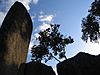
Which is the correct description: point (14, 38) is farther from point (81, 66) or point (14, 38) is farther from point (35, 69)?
point (81, 66)

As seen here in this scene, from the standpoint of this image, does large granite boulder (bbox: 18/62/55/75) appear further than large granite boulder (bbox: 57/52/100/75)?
Yes

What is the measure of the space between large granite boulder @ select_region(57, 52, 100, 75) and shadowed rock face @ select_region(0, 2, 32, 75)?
145 inches

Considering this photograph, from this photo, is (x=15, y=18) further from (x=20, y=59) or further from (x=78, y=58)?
(x=78, y=58)

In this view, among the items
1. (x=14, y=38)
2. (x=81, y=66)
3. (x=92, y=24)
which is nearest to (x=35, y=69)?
(x=81, y=66)

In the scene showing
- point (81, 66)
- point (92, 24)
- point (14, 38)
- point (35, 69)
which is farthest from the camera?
point (92, 24)

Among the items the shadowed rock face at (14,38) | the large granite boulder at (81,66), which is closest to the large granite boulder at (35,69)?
the large granite boulder at (81,66)

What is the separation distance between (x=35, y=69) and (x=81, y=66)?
2.66 meters

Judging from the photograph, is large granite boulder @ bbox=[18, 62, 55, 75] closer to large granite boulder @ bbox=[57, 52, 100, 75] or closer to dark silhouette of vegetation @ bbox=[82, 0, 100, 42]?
large granite boulder @ bbox=[57, 52, 100, 75]

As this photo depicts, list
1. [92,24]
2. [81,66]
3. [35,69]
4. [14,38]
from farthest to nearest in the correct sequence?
[92,24]
[14,38]
[35,69]
[81,66]

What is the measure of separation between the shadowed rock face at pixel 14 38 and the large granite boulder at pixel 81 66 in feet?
12.1

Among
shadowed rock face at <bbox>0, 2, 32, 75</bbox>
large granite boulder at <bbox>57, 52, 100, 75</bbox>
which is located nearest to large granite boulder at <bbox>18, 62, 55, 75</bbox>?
large granite boulder at <bbox>57, 52, 100, 75</bbox>

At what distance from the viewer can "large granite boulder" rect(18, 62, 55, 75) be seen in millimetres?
13008

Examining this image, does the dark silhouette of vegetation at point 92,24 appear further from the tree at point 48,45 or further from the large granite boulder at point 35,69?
the large granite boulder at point 35,69

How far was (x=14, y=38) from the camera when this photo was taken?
1535cm
